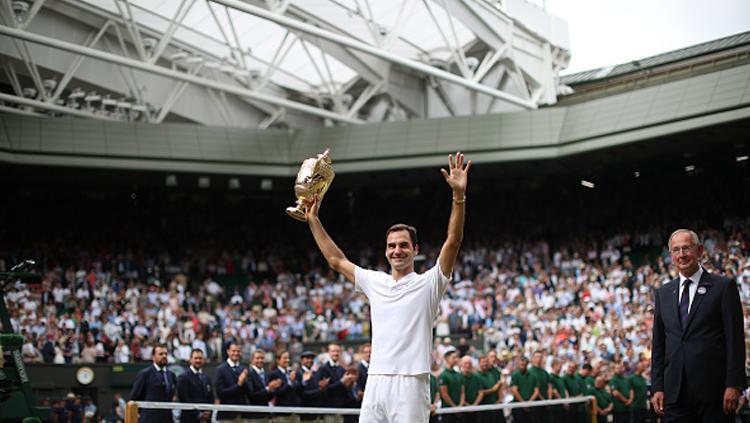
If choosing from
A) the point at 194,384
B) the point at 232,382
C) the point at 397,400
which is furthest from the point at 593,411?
the point at 397,400

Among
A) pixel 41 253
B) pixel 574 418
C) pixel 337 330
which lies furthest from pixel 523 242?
pixel 574 418

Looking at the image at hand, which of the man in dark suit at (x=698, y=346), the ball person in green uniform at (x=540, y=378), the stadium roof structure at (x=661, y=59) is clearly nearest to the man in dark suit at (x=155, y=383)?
the ball person in green uniform at (x=540, y=378)

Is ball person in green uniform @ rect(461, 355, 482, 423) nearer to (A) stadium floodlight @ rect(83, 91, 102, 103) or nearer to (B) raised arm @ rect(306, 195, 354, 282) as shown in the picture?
(B) raised arm @ rect(306, 195, 354, 282)

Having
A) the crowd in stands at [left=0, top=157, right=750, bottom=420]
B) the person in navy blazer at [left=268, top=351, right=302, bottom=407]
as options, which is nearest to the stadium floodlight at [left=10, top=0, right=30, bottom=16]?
the crowd in stands at [left=0, top=157, right=750, bottom=420]

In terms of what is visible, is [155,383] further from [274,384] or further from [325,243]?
[325,243]

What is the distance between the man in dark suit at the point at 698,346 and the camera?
659 cm

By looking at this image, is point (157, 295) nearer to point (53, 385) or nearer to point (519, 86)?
point (53, 385)

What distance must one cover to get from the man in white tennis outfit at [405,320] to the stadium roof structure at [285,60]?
19388 mm

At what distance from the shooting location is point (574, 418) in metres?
12.2

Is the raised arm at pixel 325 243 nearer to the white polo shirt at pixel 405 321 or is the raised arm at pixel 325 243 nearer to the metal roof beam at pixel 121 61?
the white polo shirt at pixel 405 321

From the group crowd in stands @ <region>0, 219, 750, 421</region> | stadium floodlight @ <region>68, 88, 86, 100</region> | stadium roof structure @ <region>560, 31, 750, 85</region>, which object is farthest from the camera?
stadium roof structure @ <region>560, 31, 750, 85</region>

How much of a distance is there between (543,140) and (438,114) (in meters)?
5.19

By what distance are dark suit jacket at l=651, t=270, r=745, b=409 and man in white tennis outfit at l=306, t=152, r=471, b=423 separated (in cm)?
205

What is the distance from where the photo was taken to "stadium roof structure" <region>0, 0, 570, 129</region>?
89.2ft
